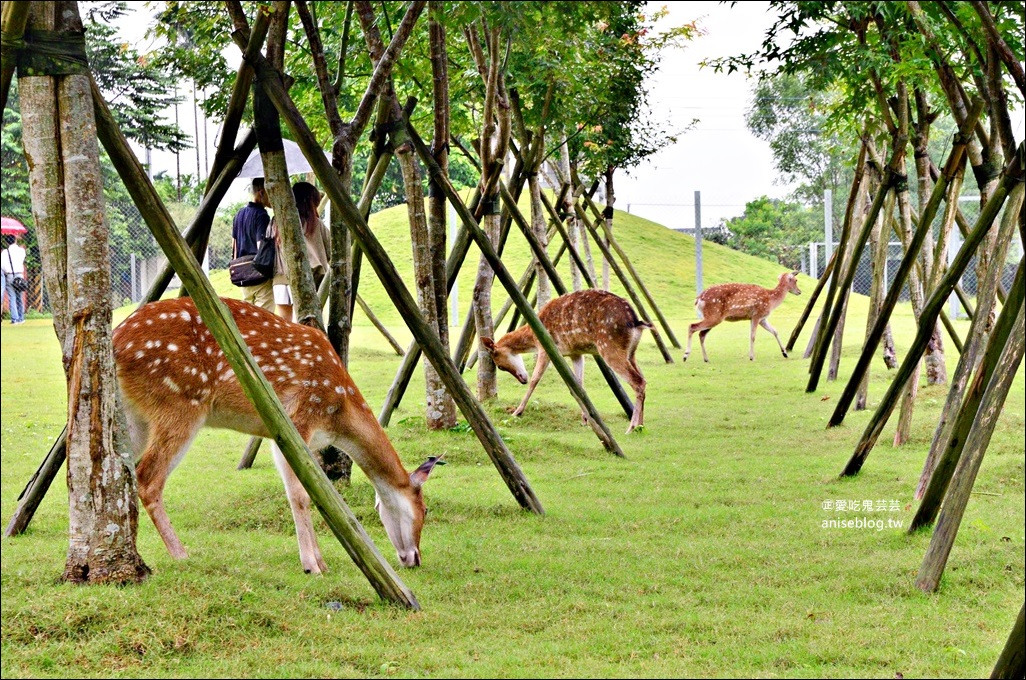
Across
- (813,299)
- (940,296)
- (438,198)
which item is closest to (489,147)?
(438,198)

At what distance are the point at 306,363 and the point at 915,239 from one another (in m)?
4.33

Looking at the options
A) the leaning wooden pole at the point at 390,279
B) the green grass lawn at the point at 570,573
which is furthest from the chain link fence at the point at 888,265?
the leaning wooden pole at the point at 390,279

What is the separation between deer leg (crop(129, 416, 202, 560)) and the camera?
4703mm

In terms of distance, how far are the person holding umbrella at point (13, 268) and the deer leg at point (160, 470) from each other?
46.3 feet

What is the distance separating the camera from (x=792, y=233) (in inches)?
1240

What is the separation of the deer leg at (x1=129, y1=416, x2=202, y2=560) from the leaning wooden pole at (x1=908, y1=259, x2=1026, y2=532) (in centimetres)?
350

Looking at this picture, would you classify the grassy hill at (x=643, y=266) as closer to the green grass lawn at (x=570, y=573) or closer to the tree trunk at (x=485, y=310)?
the tree trunk at (x=485, y=310)

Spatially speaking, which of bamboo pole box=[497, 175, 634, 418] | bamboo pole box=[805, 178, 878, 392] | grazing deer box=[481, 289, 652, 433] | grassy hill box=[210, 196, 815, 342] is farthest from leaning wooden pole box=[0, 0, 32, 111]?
grassy hill box=[210, 196, 815, 342]

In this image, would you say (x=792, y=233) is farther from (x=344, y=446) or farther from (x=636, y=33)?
(x=344, y=446)

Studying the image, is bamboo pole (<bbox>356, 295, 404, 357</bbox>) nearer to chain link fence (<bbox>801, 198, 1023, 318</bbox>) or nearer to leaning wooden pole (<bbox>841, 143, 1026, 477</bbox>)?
leaning wooden pole (<bbox>841, 143, 1026, 477</bbox>)

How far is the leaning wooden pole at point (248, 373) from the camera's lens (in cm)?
421

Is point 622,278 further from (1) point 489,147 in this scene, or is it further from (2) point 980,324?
(2) point 980,324

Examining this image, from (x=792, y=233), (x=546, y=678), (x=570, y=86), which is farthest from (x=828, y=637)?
(x=792, y=233)

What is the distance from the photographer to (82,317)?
4180 mm
